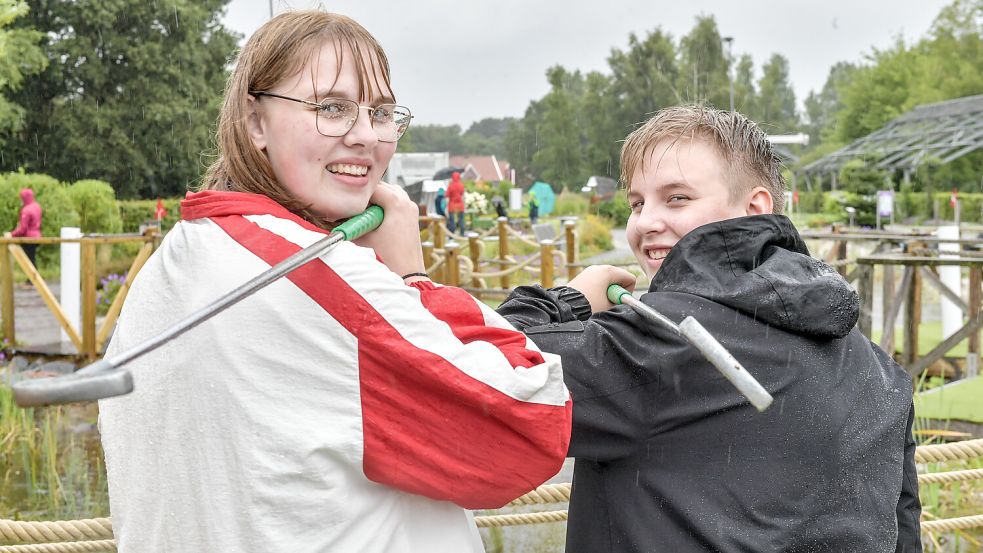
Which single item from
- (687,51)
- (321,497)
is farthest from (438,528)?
(687,51)

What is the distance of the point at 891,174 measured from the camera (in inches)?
1563

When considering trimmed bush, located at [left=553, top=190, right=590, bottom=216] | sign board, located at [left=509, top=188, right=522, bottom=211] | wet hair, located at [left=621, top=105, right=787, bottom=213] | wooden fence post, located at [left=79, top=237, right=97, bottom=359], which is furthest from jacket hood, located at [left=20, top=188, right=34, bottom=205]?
sign board, located at [left=509, top=188, right=522, bottom=211]

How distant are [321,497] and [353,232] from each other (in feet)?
1.17

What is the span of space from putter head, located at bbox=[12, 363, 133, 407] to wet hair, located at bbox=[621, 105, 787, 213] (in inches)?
40.7

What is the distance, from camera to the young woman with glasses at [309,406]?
3.81ft

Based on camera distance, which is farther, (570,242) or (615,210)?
(615,210)

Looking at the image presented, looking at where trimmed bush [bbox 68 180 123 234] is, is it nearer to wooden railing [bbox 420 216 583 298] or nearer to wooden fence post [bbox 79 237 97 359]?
wooden railing [bbox 420 216 583 298]

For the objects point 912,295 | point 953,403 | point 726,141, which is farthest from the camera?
point 912,295

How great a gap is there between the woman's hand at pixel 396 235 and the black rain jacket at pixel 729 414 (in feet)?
0.76

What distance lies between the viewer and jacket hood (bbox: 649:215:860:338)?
1400 mm

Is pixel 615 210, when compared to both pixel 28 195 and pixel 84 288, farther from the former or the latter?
pixel 84 288

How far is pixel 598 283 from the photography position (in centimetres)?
177

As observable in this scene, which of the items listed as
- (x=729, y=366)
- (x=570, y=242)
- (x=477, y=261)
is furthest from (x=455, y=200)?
(x=729, y=366)

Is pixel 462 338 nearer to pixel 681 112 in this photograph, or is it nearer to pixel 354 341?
pixel 354 341
